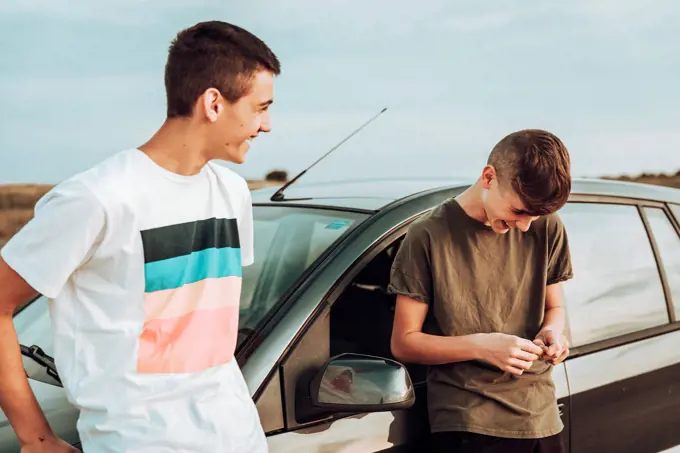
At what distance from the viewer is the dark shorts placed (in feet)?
7.30

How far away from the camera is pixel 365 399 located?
2.00 m

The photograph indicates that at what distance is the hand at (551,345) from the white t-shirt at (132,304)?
2.95 feet

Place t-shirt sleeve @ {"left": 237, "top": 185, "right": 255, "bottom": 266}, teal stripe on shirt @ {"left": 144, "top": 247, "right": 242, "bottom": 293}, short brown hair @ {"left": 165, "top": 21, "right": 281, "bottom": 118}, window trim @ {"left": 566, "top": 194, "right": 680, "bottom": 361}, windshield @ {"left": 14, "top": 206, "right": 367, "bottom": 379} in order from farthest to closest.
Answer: window trim @ {"left": 566, "top": 194, "right": 680, "bottom": 361}
windshield @ {"left": 14, "top": 206, "right": 367, "bottom": 379}
t-shirt sleeve @ {"left": 237, "top": 185, "right": 255, "bottom": 266}
short brown hair @ {"left": 165, "top": 21, "right": 281, "bottom": 118}
teal stripe on shirt @ {"left": 144, "top": 247, "right": 242, "bottom": 293}

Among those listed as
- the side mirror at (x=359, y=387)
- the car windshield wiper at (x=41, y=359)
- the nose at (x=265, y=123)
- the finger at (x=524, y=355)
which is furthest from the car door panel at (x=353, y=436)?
the nose at (x=265, y=123)

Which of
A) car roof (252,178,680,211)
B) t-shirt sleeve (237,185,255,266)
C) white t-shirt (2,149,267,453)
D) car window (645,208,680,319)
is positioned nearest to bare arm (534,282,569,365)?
car roof (252,178,680,211)

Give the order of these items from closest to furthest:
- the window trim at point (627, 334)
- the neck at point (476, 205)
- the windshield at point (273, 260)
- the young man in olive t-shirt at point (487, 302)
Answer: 1. the young man in olive t-shirt at point (487, 302)
2. the neck at point (476, 205)
3. the windshield at point (273, 260)
4. the window trim at point (627, 334)

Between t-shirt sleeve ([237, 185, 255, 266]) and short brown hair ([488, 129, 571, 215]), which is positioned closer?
t-shirt sleeve ([237, 185, 255, 266])

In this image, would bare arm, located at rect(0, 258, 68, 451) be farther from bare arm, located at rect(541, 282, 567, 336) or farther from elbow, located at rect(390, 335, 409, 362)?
bare arm, located at rect(541, 282, 567, 336)

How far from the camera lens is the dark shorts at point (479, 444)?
222 centimetres

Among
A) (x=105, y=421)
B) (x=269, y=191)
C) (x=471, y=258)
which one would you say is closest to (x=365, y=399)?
(x=471, y=258)

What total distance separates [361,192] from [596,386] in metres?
0.99

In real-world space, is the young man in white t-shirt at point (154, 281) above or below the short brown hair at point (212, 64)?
below

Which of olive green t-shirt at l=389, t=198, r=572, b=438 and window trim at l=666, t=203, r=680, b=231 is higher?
window trim at l=666, t=203, r=680, b=231

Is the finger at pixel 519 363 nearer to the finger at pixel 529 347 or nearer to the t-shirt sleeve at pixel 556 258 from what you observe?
the finger at pixel 529 347
